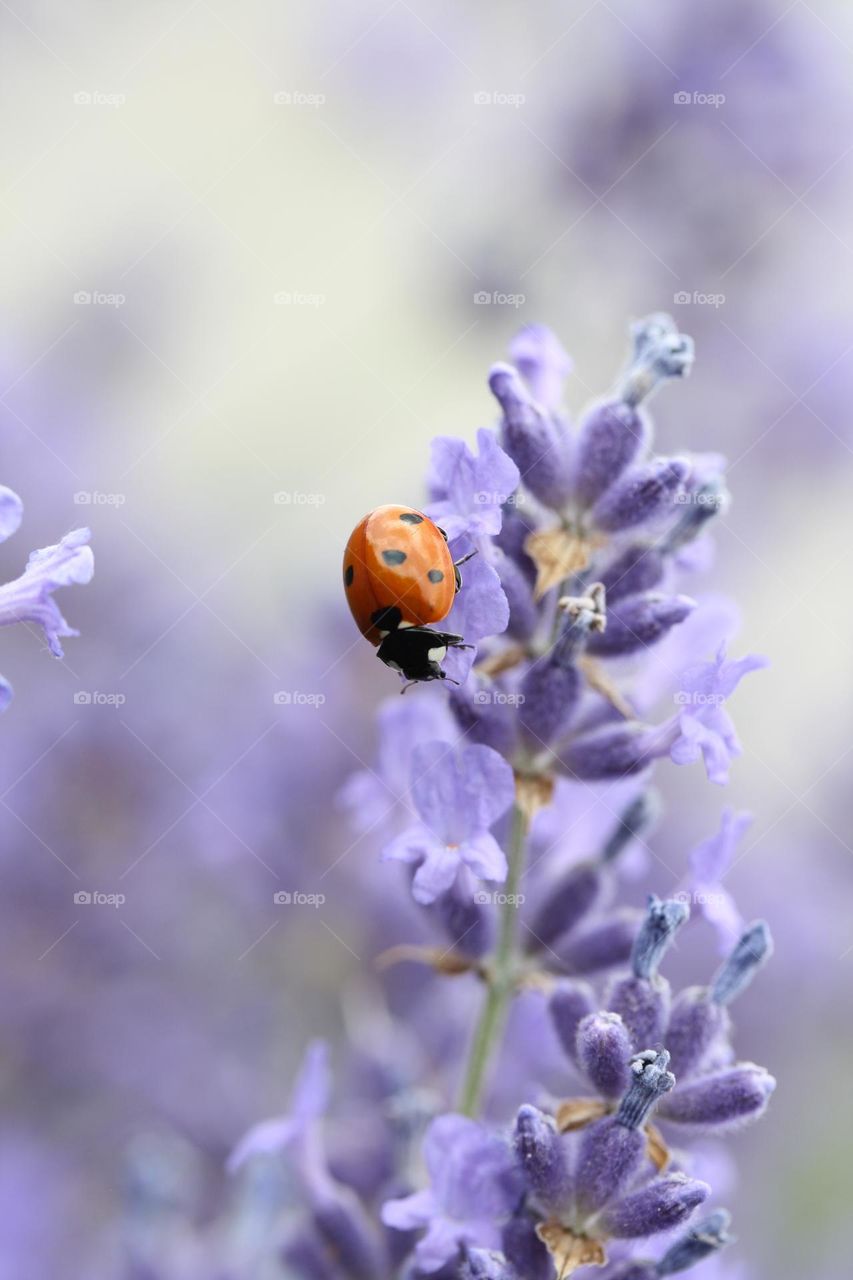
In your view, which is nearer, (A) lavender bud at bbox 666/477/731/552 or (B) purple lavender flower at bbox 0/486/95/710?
(B) purple lavender flower at bbox 0/486/95/710

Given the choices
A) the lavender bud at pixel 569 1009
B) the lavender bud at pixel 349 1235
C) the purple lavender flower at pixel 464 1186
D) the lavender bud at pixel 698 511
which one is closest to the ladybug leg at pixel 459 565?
the lavender bud at pixel 698 511

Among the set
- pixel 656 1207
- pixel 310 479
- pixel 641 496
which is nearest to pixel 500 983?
pixel 656 1207

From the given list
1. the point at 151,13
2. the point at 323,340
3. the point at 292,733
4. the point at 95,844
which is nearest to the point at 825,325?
the point at 323,340

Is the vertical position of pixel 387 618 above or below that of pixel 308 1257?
above

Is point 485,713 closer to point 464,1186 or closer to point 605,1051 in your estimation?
point 605,1051

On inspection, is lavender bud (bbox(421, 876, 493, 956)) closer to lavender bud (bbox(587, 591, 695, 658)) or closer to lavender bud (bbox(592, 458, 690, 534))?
lavender bud (bbox(587, 591, 695, 658))

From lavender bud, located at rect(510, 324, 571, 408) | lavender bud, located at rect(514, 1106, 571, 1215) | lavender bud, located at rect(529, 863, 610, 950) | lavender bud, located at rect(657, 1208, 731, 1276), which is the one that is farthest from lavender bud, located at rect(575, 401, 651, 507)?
lavender bud, located at rect(657, 1208, 731, 1276)

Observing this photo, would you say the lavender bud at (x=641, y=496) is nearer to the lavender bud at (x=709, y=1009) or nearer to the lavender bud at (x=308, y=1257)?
the lavender bud at (x=709, y=1009)
